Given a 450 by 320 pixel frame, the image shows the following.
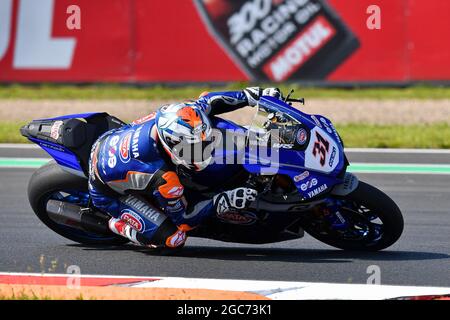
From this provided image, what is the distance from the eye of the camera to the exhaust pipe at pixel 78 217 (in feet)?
24.5

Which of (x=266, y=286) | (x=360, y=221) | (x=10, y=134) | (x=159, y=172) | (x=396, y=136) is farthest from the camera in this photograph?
(x=10, y=134)

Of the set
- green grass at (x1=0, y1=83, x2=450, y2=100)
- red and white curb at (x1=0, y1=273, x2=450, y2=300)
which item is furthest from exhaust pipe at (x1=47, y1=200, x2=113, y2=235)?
green grass at (x1=0, y1=83, x2=450, y2=100)

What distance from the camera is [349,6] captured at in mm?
14812

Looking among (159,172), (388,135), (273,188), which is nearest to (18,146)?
(388,135)

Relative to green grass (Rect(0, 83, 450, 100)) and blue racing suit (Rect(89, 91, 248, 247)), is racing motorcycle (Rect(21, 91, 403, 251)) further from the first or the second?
green grass (Rect(0, 83, 450, 100))

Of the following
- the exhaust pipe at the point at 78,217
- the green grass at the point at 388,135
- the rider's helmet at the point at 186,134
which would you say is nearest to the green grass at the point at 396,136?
the green grass at the point at 388,135

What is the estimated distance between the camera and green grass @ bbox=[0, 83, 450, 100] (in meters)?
15.5

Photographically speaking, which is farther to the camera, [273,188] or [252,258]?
[252,258]

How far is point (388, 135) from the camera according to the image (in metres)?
12.9

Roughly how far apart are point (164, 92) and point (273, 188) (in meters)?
9.21

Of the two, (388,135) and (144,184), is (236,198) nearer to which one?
(144,184)

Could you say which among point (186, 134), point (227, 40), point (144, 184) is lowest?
point (144, 184)

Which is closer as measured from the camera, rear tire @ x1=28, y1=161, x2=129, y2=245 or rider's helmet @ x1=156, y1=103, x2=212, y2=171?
rider's helmet @ x1=156, y1=103, x2=212, y2=171

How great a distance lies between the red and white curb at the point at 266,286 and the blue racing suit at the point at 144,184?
0.50 meters
